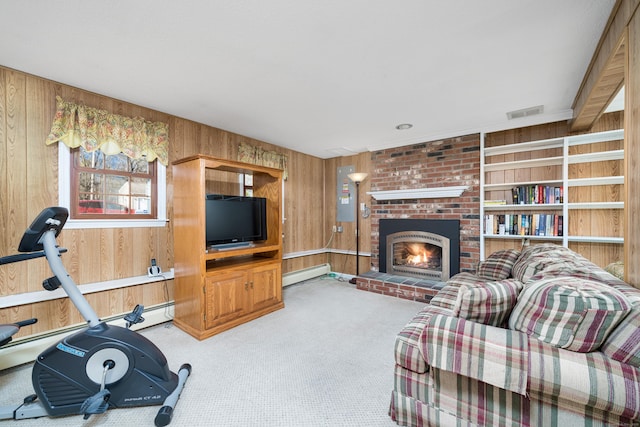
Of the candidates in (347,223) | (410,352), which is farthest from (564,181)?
(347,223)

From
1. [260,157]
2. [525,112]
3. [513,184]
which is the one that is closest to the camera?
[525,112]

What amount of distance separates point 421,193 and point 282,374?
10.4 ft

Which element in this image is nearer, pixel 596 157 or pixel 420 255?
pixel 596 157

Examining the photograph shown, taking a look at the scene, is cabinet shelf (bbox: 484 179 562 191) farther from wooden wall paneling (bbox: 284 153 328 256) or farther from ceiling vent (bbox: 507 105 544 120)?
wooden wall paneling (bbox: 284 153 328 256)

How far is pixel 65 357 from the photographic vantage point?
1.64m

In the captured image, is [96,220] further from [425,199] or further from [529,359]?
[425,199]

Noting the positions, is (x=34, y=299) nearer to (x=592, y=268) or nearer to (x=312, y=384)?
(x=312, y=384)

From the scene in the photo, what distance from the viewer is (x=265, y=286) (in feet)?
10.7

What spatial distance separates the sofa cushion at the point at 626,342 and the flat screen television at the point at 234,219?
9.85ft

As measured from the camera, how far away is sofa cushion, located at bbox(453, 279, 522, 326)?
4.62ft

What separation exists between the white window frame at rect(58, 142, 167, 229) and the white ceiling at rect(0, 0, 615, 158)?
2.20ft

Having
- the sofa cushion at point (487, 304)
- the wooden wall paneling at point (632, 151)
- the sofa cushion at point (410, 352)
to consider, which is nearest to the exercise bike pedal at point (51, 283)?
the sofa cushion at point (410, 352)

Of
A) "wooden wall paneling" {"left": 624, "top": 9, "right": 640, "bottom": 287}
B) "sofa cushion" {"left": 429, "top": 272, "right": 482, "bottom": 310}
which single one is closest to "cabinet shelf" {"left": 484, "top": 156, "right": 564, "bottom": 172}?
"sofa cushion" {"left": 429, "top": 272, "right": 482, "bottom": 310}

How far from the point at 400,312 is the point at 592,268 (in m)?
1.95
